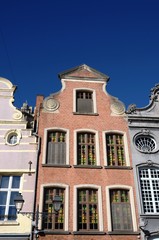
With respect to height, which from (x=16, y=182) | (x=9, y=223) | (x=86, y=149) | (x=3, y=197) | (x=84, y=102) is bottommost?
(x=9, y=223)

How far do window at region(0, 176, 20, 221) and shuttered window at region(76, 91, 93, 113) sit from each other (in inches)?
236

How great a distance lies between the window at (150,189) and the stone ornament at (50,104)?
21.0 feet

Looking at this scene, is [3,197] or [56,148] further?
[56,148]

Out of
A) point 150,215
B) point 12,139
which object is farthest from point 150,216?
point 12,139

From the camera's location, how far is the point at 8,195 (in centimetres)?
1391

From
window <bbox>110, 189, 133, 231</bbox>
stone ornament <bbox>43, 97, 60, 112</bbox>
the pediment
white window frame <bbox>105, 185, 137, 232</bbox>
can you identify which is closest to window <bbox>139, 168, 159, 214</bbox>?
white window frame <bbox>105, 185, 137, 232</bbox>

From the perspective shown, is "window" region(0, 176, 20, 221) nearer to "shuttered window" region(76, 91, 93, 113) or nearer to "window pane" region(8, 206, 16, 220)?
"window pane" region(8, 206, 16, 220)

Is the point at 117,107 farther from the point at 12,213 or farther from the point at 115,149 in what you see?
the point at 12,213

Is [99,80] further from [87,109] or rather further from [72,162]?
[72,162]

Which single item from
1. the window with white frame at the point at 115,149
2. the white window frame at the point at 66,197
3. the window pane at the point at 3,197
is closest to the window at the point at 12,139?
the window pane at the point at 3,197

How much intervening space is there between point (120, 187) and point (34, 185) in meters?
4.58

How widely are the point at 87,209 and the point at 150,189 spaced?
3.73m

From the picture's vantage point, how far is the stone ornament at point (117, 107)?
58.2 ft

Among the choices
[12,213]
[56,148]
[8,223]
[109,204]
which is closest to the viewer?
[8,223]
